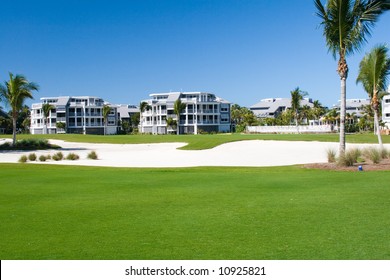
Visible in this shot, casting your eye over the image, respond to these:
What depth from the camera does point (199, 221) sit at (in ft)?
34.7

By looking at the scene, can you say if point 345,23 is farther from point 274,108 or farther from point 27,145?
point 274,108

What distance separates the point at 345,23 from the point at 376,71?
20.4ft

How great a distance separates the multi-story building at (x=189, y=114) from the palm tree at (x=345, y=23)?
11064 cm

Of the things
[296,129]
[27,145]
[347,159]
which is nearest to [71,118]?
[296,129]

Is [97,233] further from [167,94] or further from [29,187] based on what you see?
[167,94]

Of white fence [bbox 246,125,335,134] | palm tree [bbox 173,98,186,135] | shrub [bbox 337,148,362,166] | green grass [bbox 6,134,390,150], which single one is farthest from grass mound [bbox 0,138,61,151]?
palm tree [bbox 173,98,186,135]

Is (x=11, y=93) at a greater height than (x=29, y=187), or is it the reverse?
(x=11, y=93)

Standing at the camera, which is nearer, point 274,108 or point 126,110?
point 126,110

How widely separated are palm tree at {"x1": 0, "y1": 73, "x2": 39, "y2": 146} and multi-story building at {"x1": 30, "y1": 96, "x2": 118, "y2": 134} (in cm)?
9981

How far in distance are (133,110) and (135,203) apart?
178739mm

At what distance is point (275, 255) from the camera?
7.82 metres

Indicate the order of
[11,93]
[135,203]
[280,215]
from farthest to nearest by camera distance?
1. [11,93]
2. [135,203]
3. [280,215]
